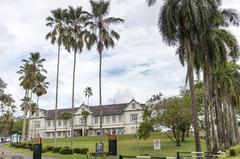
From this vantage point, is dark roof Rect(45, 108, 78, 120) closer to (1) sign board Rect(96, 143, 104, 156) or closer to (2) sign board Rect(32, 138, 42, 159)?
(1) sign board Rect(96, 143, 104, 156)

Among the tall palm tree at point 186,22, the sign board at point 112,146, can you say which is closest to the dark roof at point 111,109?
the tall palm tree at point 186,22

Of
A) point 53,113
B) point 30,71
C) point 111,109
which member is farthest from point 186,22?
point 53,113

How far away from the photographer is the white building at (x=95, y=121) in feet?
327

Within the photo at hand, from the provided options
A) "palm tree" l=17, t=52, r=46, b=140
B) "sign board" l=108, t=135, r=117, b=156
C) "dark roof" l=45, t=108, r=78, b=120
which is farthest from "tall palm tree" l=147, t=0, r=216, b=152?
"dark roof" l=45, t=108, r=78, b=120

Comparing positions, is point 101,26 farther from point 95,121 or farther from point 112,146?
point 95,121

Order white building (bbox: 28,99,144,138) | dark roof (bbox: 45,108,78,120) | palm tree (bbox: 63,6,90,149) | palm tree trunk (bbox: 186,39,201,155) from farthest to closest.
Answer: dark roof (bbox: 45,108,78,120)
white building (bbox: 28,99,144,138)
palm tree (bbox: 63,6,90,149)
palm tree trunk (bbox: 186,39,201,155)

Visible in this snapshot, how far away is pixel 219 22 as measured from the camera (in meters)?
32.3

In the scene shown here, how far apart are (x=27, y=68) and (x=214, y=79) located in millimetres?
38776

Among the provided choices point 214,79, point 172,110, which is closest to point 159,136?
point 172,110

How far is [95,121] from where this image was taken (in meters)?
105

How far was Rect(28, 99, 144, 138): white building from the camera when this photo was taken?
99750 mm

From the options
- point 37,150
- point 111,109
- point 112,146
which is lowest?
point 37,150

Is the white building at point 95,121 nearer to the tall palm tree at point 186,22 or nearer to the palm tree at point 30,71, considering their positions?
the palm tree at point 30,71

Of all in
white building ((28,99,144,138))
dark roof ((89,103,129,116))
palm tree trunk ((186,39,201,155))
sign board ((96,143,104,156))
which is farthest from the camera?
dark roof ((89,103,129,116))
